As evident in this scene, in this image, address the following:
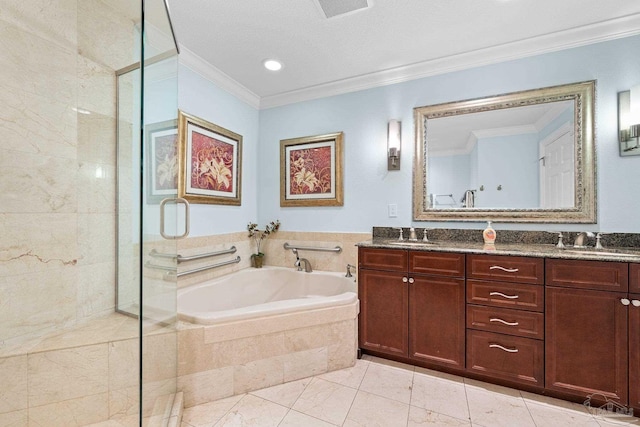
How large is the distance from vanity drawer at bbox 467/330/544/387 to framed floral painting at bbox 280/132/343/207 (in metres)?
1.52

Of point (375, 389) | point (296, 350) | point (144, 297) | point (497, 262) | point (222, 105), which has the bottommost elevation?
point (375, 389)

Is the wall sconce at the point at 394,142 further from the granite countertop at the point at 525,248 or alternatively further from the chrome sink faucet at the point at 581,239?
the chrome sink faucet at the point at 581,239

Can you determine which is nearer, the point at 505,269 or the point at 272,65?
the point at 505,269

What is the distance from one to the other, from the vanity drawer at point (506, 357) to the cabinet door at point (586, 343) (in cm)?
5

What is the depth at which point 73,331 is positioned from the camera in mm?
1371

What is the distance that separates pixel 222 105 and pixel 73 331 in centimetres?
199

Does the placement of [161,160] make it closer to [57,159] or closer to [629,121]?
[57,159]

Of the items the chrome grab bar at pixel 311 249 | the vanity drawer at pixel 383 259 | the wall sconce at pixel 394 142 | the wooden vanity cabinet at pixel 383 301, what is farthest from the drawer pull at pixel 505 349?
the wall sconce at pixel 394 142

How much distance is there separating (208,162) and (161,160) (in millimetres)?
676

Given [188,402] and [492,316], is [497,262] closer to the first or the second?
[492,316]

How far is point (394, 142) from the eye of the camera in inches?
92.4

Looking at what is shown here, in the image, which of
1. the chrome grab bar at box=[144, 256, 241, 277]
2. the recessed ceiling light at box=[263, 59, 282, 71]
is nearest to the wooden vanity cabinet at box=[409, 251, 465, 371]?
the chrome grab bar at box=[144, 256, 241, 277]

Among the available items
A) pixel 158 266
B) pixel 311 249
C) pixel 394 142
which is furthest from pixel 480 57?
pixel 158 266

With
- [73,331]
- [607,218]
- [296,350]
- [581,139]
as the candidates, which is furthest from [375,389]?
[581,139]
